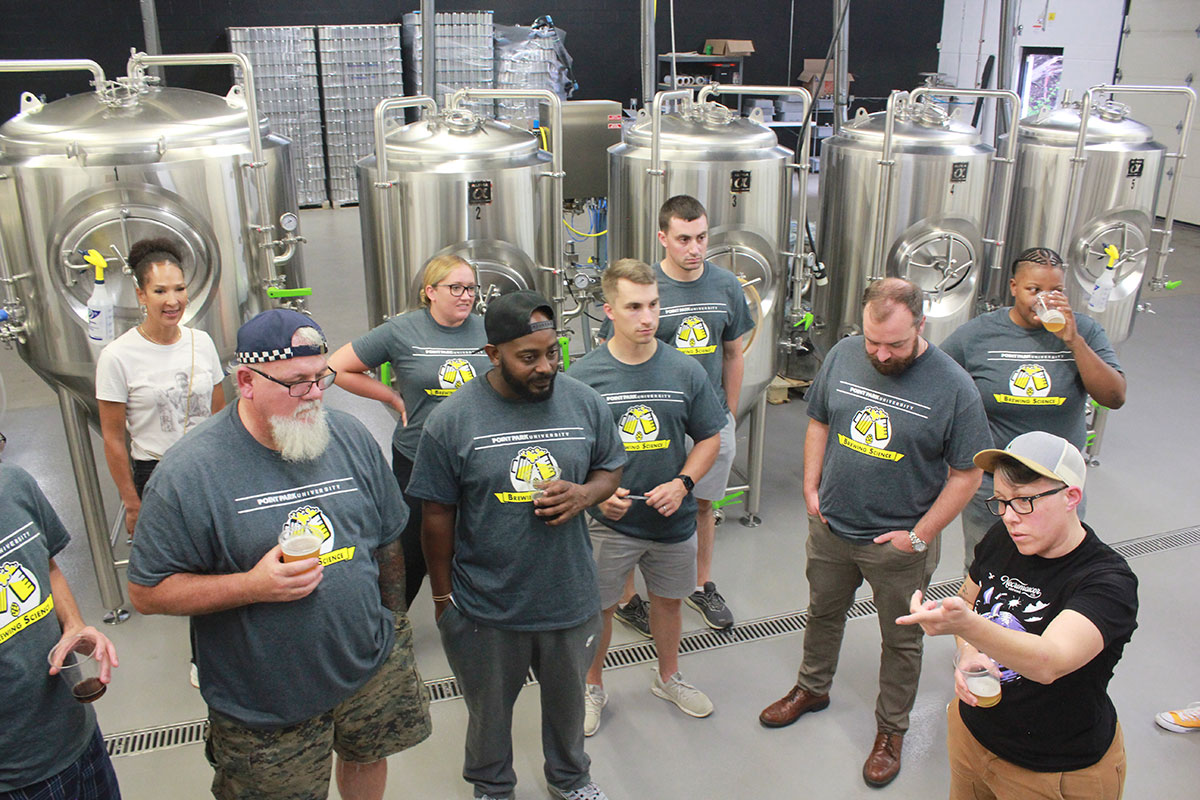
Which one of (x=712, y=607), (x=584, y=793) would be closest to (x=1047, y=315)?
(x=712, y=607)

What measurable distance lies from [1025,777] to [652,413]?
1.33m

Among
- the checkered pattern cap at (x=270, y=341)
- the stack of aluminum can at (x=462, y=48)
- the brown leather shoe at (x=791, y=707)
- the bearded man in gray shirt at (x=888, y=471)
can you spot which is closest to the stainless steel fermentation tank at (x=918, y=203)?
the bearded man in gray shirt at (x=888, y=471)

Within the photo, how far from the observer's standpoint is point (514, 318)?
217cm

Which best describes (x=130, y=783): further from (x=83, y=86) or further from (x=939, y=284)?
(x=83, y=86)

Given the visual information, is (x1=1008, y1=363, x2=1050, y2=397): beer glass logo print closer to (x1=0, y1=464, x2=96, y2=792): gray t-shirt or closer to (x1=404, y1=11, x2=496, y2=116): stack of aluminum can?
(x1=0, y1=464, x2=96, y2=792): gray t-shirt

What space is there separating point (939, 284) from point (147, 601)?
3728 mm

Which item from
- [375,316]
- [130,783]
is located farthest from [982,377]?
[130,783]

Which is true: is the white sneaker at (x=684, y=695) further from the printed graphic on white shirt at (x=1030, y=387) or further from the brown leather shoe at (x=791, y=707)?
the printed graphic on white shirt at (x=1030, y=387)

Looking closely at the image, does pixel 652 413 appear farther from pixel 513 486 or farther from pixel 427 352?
pixel 427 352

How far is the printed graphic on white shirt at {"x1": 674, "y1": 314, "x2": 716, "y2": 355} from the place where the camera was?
11.0 ft

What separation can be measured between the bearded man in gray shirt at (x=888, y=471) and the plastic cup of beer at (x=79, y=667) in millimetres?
1947

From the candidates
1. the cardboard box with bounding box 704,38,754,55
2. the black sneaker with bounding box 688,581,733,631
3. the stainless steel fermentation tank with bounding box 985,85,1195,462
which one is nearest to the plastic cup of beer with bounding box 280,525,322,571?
the black sneaker with bounding box 688,581,733,631

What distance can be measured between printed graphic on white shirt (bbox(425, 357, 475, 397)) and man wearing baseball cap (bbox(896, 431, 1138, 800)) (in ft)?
5.48

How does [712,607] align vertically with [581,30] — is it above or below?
below
